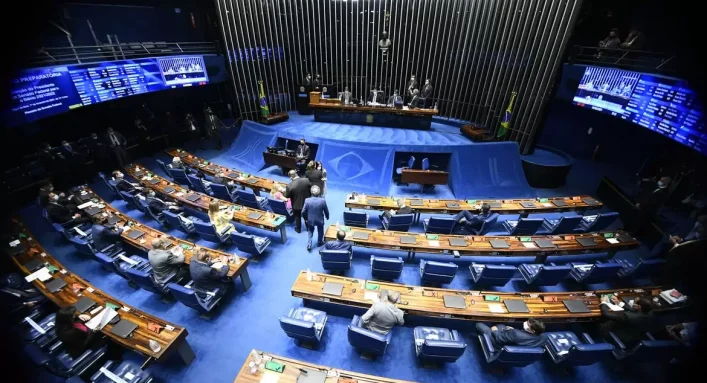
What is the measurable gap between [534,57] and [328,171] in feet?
28.8

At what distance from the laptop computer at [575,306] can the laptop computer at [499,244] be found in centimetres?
147

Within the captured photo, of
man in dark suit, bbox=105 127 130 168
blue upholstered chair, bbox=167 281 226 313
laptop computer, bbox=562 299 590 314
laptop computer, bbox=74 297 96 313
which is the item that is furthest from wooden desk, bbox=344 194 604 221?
man in dark suit, bbox=105 127 130 168

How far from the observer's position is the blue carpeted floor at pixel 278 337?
424 centimetres

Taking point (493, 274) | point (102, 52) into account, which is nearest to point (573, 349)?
point (493, 274)

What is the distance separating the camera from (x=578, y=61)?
894 centimetres

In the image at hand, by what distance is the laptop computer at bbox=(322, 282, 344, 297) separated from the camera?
4637 millimetres

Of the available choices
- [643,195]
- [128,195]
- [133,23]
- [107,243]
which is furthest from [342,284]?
[133,23]

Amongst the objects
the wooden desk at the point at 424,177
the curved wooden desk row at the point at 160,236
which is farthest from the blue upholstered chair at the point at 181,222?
the wooden desk at the point at 424,177

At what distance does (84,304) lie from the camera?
4367mm

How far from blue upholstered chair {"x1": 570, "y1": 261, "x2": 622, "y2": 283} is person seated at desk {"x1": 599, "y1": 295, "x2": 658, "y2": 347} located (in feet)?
2.98

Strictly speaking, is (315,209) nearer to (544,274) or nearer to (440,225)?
(440,225)

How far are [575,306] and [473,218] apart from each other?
256cm

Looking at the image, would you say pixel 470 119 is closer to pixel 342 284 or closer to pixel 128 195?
pixel 342 284

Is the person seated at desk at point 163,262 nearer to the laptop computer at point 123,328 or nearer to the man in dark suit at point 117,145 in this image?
the laptop computer at point 123,328
